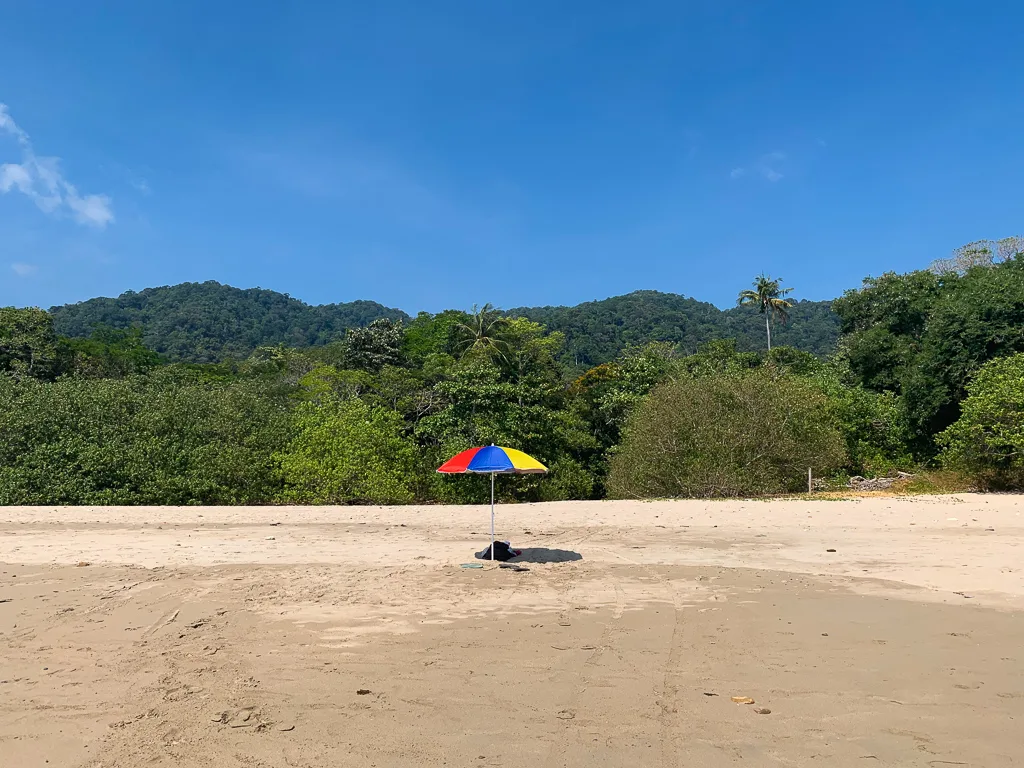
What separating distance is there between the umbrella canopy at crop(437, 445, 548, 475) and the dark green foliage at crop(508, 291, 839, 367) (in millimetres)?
63411

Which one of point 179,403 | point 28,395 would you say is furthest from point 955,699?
point 28,395

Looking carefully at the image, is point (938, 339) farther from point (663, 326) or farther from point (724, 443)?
point (663, 326)

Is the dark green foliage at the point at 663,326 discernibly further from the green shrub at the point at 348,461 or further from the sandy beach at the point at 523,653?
the sandy beach at the point at 523,653

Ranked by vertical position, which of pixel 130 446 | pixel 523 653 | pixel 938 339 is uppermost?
pixel 938 339

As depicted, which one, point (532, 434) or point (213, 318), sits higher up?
point (213, 318)

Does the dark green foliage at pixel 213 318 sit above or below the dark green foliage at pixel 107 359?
above

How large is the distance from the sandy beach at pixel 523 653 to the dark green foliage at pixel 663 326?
209 feet

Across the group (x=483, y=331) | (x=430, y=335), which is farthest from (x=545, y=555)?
(x=430, y=335)

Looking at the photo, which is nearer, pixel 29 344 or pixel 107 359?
pixel 29 344

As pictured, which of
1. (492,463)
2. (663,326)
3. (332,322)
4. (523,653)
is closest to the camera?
(523,653)

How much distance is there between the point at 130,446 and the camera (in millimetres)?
20812

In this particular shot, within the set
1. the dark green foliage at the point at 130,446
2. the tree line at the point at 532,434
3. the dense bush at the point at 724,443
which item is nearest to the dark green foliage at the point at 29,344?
the tree line at the point at 532,434

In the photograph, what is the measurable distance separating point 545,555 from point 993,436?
15069mm

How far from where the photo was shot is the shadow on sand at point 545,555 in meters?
9.43
